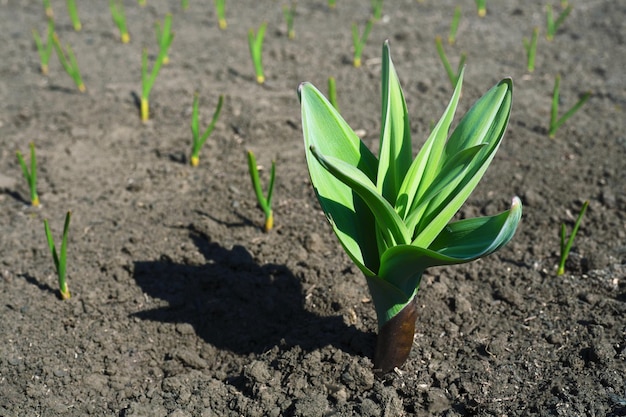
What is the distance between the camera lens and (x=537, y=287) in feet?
8.59

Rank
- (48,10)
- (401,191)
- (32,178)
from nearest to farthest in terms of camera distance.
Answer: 1. (401,191)
2. (32,178)
3. (48,10)

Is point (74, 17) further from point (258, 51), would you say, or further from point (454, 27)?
point (454, 27)

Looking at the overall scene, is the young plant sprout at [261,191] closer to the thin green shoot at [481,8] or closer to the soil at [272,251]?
the soil at [272,251]

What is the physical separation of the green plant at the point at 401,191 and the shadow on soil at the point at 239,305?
349 mm

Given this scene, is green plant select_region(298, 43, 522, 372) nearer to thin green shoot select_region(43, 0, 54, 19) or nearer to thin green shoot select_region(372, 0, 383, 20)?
thin green shoot select_region(372, 0, 383, 20)

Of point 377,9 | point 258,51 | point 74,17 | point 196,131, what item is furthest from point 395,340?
point 74,17

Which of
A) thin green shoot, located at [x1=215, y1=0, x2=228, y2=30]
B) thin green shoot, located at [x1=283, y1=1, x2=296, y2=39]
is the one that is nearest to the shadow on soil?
thin green shoot, located at [x1=283, y1=1, x2=296, y2=39]

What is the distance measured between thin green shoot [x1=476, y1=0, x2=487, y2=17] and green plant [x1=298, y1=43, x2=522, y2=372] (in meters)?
2.96

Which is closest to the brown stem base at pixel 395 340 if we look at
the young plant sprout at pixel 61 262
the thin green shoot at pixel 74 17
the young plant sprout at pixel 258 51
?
the young plant sprout at pixel 61 262

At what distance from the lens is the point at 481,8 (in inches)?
189

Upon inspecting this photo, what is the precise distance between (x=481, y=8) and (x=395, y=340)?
3270 millimetres

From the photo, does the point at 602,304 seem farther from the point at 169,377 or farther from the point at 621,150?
the point at 169,377

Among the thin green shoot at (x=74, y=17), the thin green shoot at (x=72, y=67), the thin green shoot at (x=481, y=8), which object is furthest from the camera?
the thin green shoot at (x=481, y=8)

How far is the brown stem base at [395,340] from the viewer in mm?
2078
